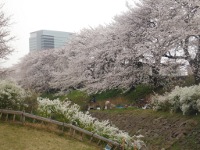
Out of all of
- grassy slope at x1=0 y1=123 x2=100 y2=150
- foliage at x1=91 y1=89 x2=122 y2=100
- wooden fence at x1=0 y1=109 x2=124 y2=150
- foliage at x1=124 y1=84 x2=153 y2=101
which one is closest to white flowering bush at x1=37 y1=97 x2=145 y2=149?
wooden fence at x1=0 y1=109 x2=124 y2=150

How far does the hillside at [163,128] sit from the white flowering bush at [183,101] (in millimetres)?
477

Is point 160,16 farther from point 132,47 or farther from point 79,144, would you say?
point 79,144

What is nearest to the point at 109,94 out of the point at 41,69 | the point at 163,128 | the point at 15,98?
the point at 163,128

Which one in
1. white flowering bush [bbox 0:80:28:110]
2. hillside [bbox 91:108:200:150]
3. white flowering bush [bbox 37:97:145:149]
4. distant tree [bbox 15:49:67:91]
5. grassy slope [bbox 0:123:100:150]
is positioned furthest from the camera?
distant tree [bbox 15:49:67:91]

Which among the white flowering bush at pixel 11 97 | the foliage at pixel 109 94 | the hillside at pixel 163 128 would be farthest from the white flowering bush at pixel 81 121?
the foliage at pixel 109 94

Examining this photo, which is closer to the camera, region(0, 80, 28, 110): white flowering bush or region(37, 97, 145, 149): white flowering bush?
region(37, 97, 145, 149): white flowering bush

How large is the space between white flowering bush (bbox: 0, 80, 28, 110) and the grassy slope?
126cm

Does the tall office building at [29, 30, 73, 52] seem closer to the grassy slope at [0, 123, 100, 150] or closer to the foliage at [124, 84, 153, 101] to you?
the foliage at [124, 84, 153, 101]

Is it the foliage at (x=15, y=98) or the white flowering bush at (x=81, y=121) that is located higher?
the foliage at (x=15, y=98)

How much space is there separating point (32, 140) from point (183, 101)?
27.2 feet

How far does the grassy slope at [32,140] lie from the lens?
12047mm

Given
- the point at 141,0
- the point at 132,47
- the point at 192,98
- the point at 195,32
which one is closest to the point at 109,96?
the point at 132,47

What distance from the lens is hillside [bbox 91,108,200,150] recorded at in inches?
540

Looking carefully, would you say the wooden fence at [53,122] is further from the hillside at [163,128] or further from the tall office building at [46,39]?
the tall office building at [46,39]
